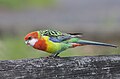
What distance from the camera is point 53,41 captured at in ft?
11.5

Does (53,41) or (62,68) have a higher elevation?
(53,41)

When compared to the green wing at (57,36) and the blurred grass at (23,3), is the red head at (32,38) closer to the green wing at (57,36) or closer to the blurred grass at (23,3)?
the green wing at (57,36)

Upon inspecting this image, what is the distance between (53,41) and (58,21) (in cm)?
626

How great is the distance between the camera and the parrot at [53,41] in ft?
11.3

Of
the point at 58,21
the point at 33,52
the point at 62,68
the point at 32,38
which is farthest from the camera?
the point at 58,21

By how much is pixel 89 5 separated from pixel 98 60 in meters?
8.80

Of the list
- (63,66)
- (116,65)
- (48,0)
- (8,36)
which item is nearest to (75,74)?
(63,66)

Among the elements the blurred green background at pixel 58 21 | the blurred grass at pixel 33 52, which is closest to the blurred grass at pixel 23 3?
the blurred green background at pixel 58 21

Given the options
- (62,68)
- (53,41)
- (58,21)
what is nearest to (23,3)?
(58,21)

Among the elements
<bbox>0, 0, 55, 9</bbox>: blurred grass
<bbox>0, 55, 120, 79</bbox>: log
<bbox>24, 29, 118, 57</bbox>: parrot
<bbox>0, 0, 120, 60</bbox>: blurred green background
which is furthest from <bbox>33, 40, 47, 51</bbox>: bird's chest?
<bbox>0, 0, 55, 9</bbox>: blurred grass

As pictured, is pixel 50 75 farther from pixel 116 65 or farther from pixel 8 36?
pixel 8 36

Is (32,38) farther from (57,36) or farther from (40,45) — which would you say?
(57,36)

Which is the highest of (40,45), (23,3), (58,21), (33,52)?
(23,3)

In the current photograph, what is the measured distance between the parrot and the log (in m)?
0.45
